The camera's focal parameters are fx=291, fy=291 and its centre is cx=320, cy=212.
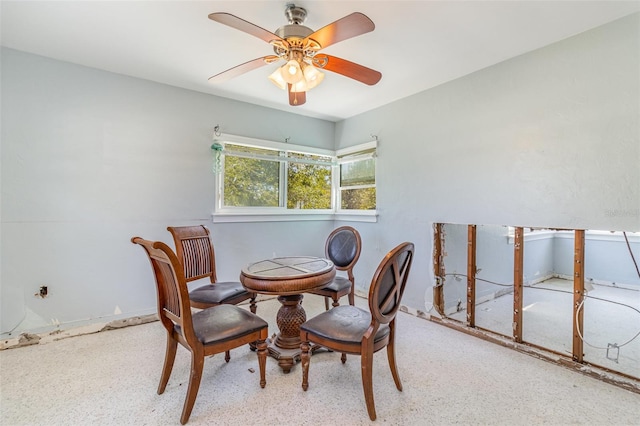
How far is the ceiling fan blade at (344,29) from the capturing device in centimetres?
143

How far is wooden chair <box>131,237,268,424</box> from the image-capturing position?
1505 mm

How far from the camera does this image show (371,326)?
159 cm

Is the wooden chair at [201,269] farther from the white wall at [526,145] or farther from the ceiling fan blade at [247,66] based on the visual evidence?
the white wall at [526,145]

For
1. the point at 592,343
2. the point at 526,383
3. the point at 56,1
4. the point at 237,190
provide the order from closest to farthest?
1. the point at 56,1
2. the point at 526,383
3. the point at 592,343
4. the point at 237,190

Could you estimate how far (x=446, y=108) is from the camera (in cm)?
295

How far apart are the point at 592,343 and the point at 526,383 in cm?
79

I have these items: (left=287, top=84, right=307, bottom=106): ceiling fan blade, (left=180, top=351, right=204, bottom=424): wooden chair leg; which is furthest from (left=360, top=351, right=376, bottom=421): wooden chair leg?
(left=287, top=84, right=307, bottom=106): ceiling fan blade

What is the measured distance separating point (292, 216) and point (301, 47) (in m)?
2.39

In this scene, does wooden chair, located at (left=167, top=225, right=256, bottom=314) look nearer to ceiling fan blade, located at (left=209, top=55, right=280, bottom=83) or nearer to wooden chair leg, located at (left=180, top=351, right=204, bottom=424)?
wooden chair leg, located at (left=180, top=351, right=204, bottom=424)

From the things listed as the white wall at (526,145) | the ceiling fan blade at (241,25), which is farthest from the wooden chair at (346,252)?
the ceiling fan blade at (241,25)

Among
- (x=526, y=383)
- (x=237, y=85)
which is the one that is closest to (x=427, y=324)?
(x=526, y=383)

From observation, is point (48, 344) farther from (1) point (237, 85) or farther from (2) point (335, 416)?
(1) point (237, 85)

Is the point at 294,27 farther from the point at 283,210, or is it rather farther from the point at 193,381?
the point at 283,210

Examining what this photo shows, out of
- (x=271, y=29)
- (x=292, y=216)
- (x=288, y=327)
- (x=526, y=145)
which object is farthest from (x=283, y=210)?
(x=526, y=145)
